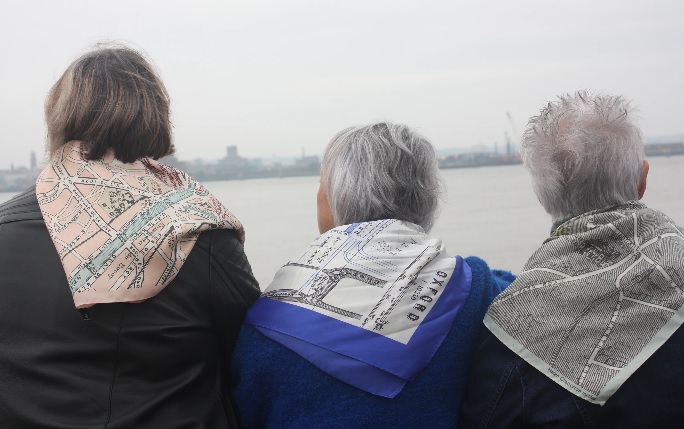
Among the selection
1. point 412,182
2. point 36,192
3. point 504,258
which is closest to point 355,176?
point 412,182

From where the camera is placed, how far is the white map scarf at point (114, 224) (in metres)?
1.73

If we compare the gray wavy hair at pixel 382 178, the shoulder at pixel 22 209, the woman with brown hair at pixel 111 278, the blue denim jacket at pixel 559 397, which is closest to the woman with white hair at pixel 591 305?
the blue denim jacket at pixel 559 397

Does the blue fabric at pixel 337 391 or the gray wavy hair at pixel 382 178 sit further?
the gray wavy hair at pixel 382 178

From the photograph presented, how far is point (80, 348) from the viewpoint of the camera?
1.72 m

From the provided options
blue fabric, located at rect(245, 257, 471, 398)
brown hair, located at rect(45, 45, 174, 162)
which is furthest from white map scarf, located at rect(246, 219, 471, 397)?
brown hair, located at rect(45, 45, 174, 162)

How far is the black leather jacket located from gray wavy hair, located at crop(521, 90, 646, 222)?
1.07m

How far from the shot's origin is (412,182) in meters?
2.14

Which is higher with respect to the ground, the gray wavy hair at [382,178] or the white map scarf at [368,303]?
the gray wavy hair at [382,178]

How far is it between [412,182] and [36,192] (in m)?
1.08

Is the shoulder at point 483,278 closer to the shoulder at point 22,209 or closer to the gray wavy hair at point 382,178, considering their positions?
the gray wavy hair at point 382,178

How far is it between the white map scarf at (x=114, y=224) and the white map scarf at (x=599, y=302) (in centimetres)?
89

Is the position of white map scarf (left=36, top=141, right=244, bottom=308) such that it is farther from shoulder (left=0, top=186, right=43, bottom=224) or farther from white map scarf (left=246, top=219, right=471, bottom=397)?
white map scarf (left=246, top=219, right=471, bottom=397)

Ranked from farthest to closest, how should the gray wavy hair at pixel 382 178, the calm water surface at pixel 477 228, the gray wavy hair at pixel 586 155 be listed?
the calm water surface at pixel 477 228, the gray wavy hair at pixel 382 178, the gray wavy hair at pixel 586 155

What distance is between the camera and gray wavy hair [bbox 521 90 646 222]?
1.99 m
